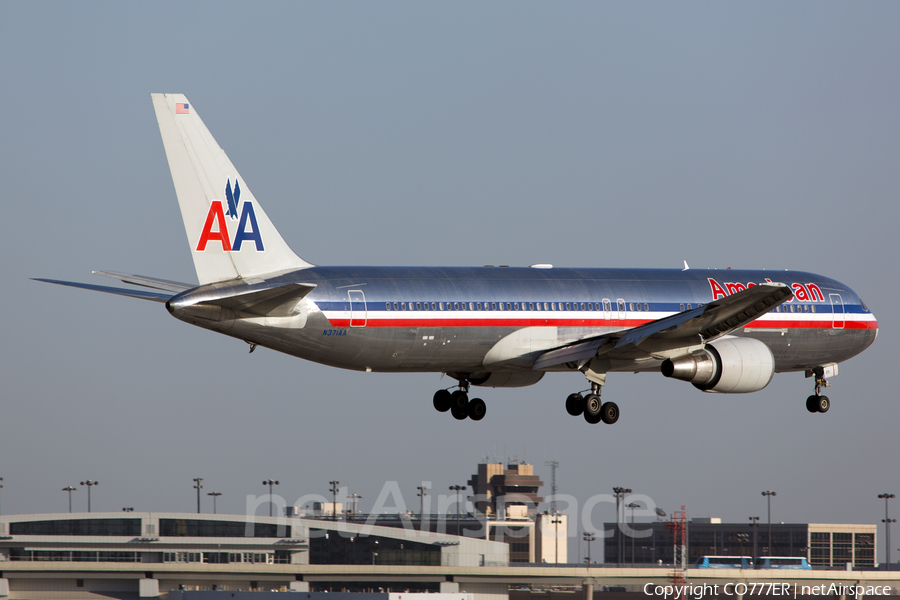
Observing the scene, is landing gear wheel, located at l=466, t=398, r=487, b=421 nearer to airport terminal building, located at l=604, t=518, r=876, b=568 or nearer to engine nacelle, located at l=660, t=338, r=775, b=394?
engine nacelle, located at l=660, t=338, r=775, b=394

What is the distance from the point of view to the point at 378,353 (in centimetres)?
4075

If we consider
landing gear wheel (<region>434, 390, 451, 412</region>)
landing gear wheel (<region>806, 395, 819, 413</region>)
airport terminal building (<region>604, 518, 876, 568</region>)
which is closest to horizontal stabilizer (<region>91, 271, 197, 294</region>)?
landing gear wheel (<region>434, 390, 451, 412</region>)

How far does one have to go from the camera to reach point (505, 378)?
154 feet

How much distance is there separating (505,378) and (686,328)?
861 cm

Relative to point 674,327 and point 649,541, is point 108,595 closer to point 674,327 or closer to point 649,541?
point 674,327

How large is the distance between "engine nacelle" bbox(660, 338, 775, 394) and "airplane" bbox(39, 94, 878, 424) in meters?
0.05

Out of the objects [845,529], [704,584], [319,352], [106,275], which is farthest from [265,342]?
[845,529]

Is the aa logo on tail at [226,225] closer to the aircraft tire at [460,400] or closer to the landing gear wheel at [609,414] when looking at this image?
the aircraft tire at [460,400]


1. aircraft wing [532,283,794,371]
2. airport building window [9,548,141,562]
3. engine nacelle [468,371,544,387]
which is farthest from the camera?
airport building window [9,548,141,562]

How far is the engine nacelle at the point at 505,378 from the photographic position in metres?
46.7

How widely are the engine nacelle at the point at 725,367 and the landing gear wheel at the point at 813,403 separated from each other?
8.33 meters
